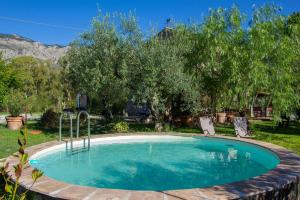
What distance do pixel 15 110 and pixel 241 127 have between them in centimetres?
1252

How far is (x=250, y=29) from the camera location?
55.1 ft

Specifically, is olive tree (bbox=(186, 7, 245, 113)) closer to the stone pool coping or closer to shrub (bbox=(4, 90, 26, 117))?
the stone pool coping

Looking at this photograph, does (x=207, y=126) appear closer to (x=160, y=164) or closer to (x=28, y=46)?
(x=160, y=164)

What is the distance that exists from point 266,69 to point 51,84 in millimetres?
33678

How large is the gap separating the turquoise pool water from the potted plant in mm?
6985

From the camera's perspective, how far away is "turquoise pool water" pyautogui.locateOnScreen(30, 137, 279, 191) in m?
9.49

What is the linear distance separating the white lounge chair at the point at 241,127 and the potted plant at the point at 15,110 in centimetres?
1172

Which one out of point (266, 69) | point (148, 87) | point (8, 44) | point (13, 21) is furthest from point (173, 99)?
point (8, 44)

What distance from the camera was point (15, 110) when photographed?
770 inches

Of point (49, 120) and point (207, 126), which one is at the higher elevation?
point (49, 120)

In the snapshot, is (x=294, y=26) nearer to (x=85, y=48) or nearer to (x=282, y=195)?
(x=85, y=48)

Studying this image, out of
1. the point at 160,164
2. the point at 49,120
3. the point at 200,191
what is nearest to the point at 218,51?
the point at 160,164

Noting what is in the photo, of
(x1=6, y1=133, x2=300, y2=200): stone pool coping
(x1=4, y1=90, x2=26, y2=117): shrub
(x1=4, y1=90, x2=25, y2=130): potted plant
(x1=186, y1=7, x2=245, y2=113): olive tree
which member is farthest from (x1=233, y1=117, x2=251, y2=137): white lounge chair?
(x1=4, y1=90, x2=26, y2=117): shrub

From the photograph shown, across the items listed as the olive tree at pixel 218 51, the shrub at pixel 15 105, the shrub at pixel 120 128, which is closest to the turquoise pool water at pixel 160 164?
the shrub at pixel 120 128
